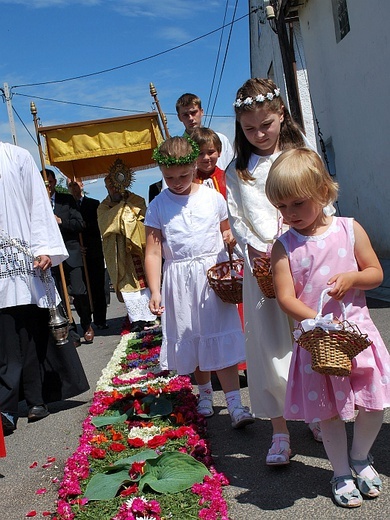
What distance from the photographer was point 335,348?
2914mm

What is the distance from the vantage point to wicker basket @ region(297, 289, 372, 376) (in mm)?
2906

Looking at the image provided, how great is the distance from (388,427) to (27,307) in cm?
285

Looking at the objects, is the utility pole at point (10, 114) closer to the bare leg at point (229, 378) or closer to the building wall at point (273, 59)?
the building wall at point (273, 59)

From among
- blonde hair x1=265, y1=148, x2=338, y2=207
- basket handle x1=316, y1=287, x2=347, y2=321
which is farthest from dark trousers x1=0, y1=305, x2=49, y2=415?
basket handle x1=316, y1=287, x2=347, y2=321

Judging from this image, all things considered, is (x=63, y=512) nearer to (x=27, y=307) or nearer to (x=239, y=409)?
(x=239, y=409)

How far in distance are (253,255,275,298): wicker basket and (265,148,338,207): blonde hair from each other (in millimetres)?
462

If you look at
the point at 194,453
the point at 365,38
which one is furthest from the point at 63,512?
the point at 365,38

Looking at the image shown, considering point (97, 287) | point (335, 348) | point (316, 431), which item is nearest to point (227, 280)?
point (316, 431)

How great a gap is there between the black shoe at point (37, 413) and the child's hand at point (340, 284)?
3.21 metres

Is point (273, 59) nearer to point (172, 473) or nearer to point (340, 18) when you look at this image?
point (340, 18)

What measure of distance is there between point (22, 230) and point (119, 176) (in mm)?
4713

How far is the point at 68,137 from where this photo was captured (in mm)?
10305

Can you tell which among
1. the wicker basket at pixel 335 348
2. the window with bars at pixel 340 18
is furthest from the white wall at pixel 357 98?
the wicker basket at pixel 335 348

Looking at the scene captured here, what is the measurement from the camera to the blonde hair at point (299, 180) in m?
3.21
